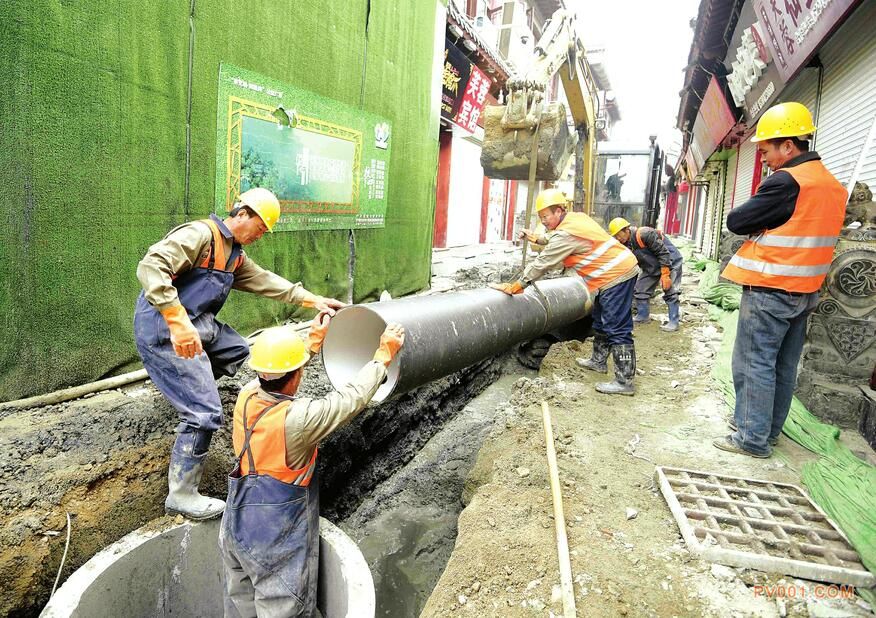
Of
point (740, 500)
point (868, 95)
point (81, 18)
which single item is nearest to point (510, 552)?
point (740, 500)

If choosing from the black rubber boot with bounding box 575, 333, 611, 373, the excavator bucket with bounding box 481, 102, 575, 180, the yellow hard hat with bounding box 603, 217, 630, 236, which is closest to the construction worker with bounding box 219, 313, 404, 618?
the black rubber boot with bounding box 575, 333, 611, 373

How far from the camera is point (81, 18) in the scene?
2947 mm

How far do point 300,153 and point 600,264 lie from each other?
285 cm

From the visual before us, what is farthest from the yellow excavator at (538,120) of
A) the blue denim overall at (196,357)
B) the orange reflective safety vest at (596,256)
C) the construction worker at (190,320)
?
the blue denim overall at (196,357)

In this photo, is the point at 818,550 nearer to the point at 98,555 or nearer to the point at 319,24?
the point at 98,555

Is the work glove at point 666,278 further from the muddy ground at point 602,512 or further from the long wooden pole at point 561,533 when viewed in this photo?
the long wooden pole at point 561,533

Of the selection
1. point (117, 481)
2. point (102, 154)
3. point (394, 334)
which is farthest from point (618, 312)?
point (102, 154)

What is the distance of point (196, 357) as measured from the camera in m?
2.54

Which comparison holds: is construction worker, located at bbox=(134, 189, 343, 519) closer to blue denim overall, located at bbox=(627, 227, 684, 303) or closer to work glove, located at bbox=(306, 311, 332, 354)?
work glove, located at bbox=(306, 311, 332, 354)

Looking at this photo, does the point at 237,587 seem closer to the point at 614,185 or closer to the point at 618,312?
the point at 618,312

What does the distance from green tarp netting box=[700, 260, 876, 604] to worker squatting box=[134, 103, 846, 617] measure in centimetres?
28

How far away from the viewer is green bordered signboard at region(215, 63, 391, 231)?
416 cm

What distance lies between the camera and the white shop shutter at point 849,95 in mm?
4910

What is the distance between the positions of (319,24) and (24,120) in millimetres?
2962
